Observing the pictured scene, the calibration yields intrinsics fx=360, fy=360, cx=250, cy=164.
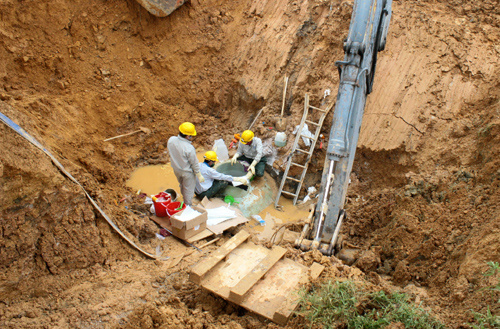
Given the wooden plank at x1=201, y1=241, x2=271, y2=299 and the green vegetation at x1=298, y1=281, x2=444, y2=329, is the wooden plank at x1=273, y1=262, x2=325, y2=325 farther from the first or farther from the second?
the wooden plank at x1=201, y1=241, x2=271, y2=299

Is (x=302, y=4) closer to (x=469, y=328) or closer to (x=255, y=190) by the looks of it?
(x=255, y=190)

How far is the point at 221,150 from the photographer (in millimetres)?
9062

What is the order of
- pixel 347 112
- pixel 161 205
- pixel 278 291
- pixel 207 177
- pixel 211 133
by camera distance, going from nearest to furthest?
pixel 278 291 < pixel 347 112 < pixel 161 205 < pixel 207 177 < pixel 211 133

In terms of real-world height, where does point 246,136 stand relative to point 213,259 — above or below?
above

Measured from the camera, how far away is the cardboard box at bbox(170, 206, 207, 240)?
19.0 ft

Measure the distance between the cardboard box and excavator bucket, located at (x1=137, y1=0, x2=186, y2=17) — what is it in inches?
235

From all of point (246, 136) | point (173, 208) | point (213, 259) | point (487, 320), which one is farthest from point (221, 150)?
point (487, 320)

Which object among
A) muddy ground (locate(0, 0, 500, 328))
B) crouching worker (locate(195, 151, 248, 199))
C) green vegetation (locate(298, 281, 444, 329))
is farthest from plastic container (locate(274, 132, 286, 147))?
green vegetation (locate(298, 281, 444, 329))

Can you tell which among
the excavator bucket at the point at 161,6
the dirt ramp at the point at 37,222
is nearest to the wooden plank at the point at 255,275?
the dirt ramp at the point at 37,222

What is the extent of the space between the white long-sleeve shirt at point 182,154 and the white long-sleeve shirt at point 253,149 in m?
1.76

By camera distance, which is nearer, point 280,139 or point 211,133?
point 280,139

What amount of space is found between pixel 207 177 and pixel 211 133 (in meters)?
2.77

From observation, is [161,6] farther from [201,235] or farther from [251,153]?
[201,235]

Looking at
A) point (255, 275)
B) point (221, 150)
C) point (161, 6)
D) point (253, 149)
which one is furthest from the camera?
point (161, 6)
